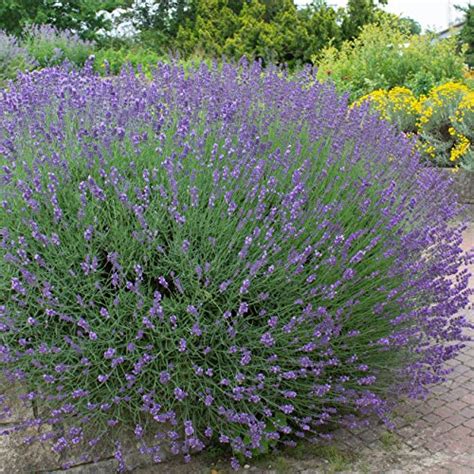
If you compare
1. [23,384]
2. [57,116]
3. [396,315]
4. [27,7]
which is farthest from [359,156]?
[27,7]

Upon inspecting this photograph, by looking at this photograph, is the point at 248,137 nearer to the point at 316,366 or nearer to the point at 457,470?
the point at 316,366

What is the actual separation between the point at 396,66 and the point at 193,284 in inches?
A: 373

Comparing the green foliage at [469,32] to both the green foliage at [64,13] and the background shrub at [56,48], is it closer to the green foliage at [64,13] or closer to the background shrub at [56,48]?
the green foliage at [64,13]

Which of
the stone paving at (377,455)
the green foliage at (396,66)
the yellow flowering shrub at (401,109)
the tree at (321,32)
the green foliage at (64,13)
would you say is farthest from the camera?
the green foliage at (64,13)

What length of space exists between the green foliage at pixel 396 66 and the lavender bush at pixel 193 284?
24.9 ft

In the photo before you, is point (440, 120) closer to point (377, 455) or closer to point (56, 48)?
point (377, 455)

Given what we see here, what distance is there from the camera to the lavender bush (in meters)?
2.60

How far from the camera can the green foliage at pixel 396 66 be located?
10656 millimetres

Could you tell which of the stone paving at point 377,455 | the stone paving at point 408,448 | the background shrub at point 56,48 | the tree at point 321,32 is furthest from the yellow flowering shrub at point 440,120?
the tree at point 321,32

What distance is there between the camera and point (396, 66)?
1112 centimetres

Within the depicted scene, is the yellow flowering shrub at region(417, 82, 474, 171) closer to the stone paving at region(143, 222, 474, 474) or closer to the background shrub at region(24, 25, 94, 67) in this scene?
Result: the stone paving at region(143, 222, 474, 474)

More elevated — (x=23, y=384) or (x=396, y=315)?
(x=396, y=315)

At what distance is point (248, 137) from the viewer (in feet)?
10.5

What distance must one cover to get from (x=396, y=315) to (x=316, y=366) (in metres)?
0.50
